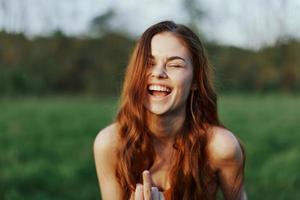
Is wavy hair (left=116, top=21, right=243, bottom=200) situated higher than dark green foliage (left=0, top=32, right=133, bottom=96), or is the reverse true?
wavy hair (left=116, top=21, right=243, bottom=200)

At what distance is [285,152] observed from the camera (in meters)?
7.26

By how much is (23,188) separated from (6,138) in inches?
104

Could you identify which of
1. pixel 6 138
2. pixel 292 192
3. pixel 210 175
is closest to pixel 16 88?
pixel 6 138

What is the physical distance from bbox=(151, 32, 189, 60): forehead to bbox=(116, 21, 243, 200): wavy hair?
0.03 meters

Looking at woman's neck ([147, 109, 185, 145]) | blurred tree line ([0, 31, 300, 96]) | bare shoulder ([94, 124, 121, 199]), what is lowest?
blurred tree line ([0, 31, 300, 96])

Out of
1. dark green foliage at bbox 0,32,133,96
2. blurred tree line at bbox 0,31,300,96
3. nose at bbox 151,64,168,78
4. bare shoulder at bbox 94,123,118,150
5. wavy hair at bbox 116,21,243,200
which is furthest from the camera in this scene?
dark green foliage at bbox 0,32,133,96

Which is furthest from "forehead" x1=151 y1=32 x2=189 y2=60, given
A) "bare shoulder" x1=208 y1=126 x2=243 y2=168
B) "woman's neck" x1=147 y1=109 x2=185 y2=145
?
"bare shoulder" x1=208 y1=126 x2=243 y2=168

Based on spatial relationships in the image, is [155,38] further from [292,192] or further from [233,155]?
[292,192]

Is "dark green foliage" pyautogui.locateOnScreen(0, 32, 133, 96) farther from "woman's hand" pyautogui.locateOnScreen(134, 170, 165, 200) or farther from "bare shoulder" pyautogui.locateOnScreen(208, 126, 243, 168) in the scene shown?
"woman's hand" pyautogui.locateOnScreen(134, 170, 165, 200)

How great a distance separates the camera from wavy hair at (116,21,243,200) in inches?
107

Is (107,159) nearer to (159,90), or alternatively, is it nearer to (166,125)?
(166,125)

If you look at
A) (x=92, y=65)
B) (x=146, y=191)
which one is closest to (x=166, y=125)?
(x=146, y=191)

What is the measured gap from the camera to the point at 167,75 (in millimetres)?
2611

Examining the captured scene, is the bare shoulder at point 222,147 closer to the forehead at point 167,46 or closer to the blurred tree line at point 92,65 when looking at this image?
the forehead at point 167,46
